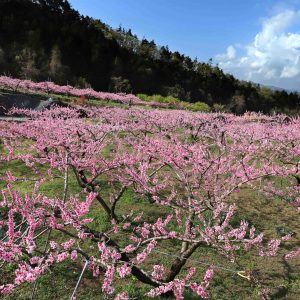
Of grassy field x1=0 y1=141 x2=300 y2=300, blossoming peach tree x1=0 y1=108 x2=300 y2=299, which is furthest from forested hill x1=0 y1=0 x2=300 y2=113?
grassy field x1=0 y1=141 x2=300 y2=300

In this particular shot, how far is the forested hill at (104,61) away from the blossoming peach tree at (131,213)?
32.6 m

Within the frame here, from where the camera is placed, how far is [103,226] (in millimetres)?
9555

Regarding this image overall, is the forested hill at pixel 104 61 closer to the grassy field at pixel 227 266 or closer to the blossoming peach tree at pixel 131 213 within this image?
the blossoming peach tree at pixel 131 213

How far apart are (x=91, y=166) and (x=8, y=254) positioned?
6093 millimetres

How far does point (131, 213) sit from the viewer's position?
7.67 metres

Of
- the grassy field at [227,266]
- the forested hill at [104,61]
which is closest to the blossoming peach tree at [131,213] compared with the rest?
the grassy field at [227,266]

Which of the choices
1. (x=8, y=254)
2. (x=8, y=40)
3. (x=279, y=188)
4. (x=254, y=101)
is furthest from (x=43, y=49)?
(x=8, y=254)

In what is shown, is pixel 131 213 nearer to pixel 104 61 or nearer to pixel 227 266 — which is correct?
pixel 227 266

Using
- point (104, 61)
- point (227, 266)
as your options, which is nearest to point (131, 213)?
point (227, 266)

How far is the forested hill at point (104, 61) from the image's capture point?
48.3 m

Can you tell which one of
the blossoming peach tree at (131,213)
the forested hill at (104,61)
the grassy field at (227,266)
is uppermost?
the forested hill at (104,61)

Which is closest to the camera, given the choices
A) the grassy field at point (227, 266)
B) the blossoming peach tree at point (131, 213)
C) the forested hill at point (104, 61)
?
the blossoming peach tree at point (131, 213)

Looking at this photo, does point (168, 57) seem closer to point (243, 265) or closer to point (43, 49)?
point (43, 49)

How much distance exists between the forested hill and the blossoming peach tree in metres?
32.6
